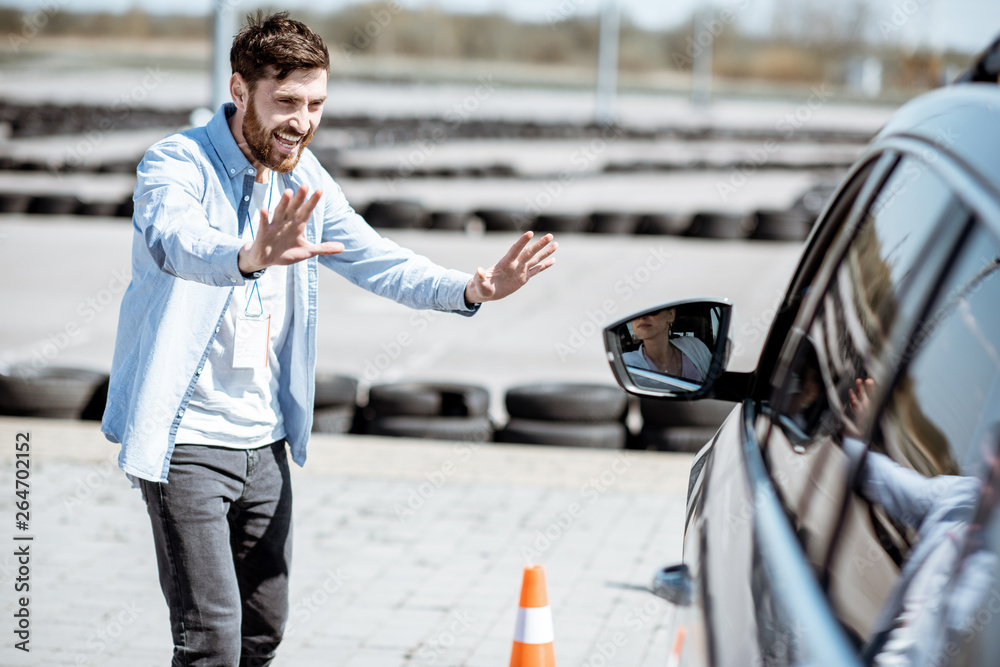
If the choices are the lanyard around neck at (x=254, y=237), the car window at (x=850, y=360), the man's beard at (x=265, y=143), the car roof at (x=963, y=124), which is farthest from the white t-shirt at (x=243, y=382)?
the car roof at (x=963, y=124)

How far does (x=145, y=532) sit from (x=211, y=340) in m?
3.21

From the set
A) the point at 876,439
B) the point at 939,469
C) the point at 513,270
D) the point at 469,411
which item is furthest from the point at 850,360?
the point at 469,411

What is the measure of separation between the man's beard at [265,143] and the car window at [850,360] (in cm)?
128

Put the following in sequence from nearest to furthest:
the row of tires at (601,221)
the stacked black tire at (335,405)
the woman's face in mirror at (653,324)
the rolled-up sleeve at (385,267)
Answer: the woman's face in mirror at (653,324) → the rolled-up sleeve at (385,267) → the stacked black tire at (335,405) → the row of tires at (601,221)

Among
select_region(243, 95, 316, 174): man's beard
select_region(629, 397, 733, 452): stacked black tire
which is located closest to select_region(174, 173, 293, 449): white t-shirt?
select_region(243, 95, 316, 174): man's beard

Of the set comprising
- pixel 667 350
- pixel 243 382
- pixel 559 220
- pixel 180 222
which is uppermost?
pixel 180 222

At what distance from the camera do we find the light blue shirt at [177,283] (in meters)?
2.65

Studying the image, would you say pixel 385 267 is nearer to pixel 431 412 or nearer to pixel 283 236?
pixel 283 236

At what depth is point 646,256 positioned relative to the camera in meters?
16.3

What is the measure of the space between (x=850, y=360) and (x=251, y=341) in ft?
4.97

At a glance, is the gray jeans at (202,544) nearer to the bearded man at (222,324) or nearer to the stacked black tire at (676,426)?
the bearded man at (222,324)

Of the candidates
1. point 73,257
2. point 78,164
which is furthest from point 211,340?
point 78,164

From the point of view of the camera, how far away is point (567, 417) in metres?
7.36

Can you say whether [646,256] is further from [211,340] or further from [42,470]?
[211,340]
